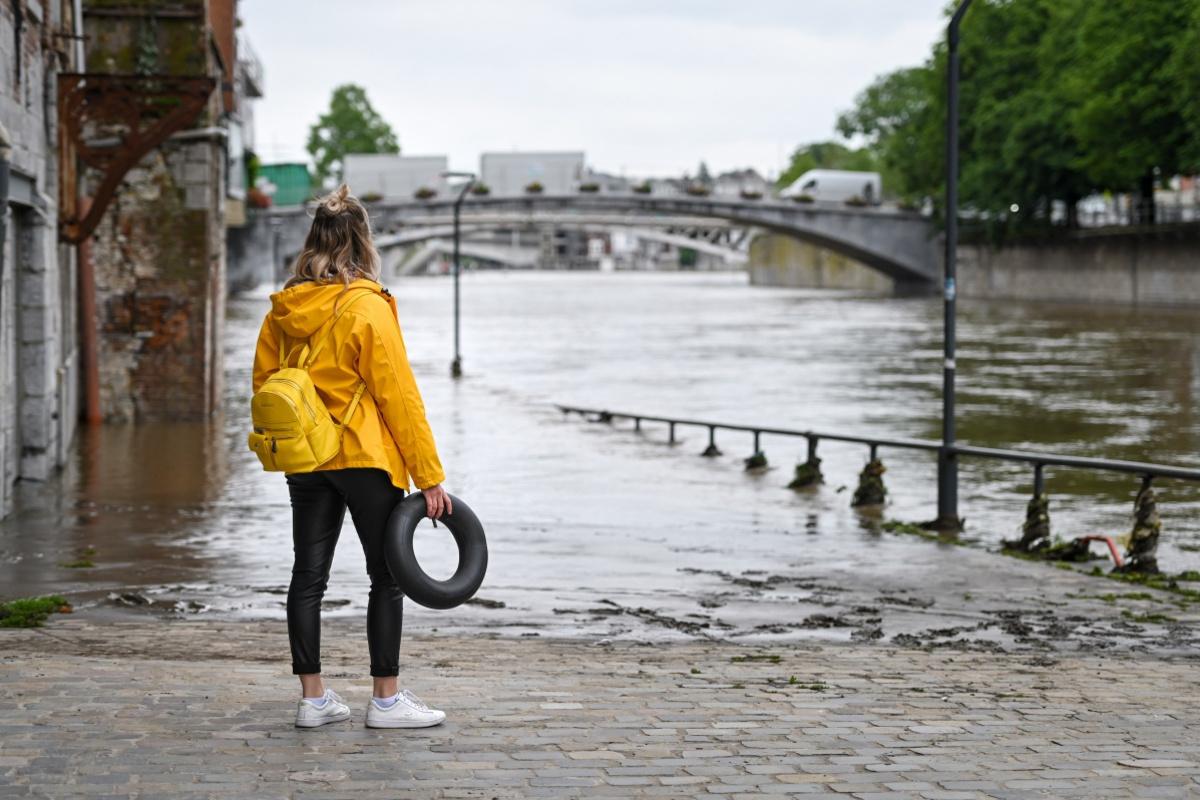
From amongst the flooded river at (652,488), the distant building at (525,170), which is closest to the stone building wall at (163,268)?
the flooded river at (652,488)

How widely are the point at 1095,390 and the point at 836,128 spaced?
88673 millimetres

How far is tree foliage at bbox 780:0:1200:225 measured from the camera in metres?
58.1

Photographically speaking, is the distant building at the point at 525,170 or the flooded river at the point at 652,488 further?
the distant building at the point at 525,170

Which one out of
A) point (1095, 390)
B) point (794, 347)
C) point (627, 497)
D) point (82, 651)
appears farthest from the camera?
point (794, 347)

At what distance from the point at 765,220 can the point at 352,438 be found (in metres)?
90.1

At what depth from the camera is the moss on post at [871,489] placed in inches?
709

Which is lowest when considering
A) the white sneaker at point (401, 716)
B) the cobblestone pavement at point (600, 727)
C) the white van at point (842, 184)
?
the cobblestone pavement at point (600, 727)

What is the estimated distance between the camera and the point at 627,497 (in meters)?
18.3

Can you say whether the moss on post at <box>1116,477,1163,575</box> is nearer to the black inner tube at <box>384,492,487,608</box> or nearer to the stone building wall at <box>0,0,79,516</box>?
the stone building wall at <box>0,0,79,516</box>

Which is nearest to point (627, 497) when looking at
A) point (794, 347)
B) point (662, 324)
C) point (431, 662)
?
point (431, 662)

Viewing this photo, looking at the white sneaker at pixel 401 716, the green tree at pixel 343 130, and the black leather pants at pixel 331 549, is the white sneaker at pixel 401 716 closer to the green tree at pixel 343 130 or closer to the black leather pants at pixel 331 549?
the black leather pants at pixel 331 549

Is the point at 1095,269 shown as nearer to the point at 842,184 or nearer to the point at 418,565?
the point at 842,184

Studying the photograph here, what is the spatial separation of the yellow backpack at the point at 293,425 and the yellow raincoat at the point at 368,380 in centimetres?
4

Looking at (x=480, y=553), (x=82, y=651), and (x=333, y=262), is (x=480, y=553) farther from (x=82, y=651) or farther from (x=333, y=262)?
(x=82, y=651)
